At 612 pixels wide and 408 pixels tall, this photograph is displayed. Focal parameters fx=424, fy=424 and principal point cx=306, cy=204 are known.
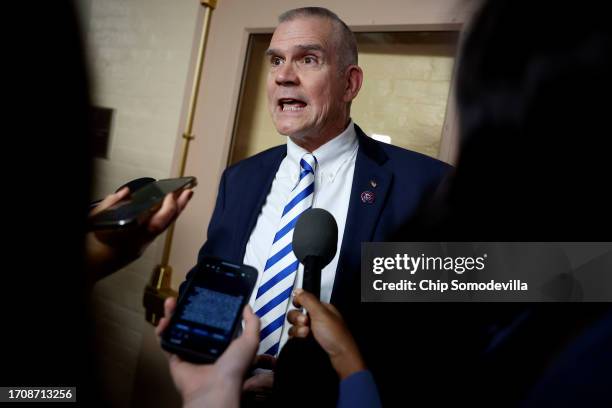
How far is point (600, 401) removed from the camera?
0.48 meters

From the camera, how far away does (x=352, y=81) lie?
128 centimetres

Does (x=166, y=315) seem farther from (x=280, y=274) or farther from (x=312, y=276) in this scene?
(x=280, y=274)

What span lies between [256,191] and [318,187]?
186 mm

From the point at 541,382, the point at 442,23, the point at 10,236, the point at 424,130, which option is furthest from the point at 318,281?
the point at 442,23

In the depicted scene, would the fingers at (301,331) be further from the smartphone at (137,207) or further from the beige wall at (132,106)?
the beige wall at (132,106)

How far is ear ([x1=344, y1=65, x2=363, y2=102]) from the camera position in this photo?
1265 mm

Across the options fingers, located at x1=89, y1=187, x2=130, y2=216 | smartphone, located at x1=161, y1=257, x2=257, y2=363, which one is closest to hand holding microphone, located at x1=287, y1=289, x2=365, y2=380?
smartphone, located at x1=161, y1=257, x2=257, y2=363

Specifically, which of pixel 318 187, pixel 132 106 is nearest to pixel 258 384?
pixel 318 187

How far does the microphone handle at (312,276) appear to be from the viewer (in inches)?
27.1

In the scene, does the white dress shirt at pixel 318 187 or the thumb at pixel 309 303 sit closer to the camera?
the thumb at pixel 309 303

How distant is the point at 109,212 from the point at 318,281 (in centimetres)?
38

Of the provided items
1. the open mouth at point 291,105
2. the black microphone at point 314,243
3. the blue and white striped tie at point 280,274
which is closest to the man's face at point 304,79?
the open mouth at point 291,105

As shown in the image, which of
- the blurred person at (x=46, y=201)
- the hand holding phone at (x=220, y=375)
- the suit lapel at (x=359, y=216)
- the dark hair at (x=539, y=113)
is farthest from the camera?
the suit lapel at (x=359, y=216)

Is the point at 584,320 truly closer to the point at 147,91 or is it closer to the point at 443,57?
the point at 443,57
